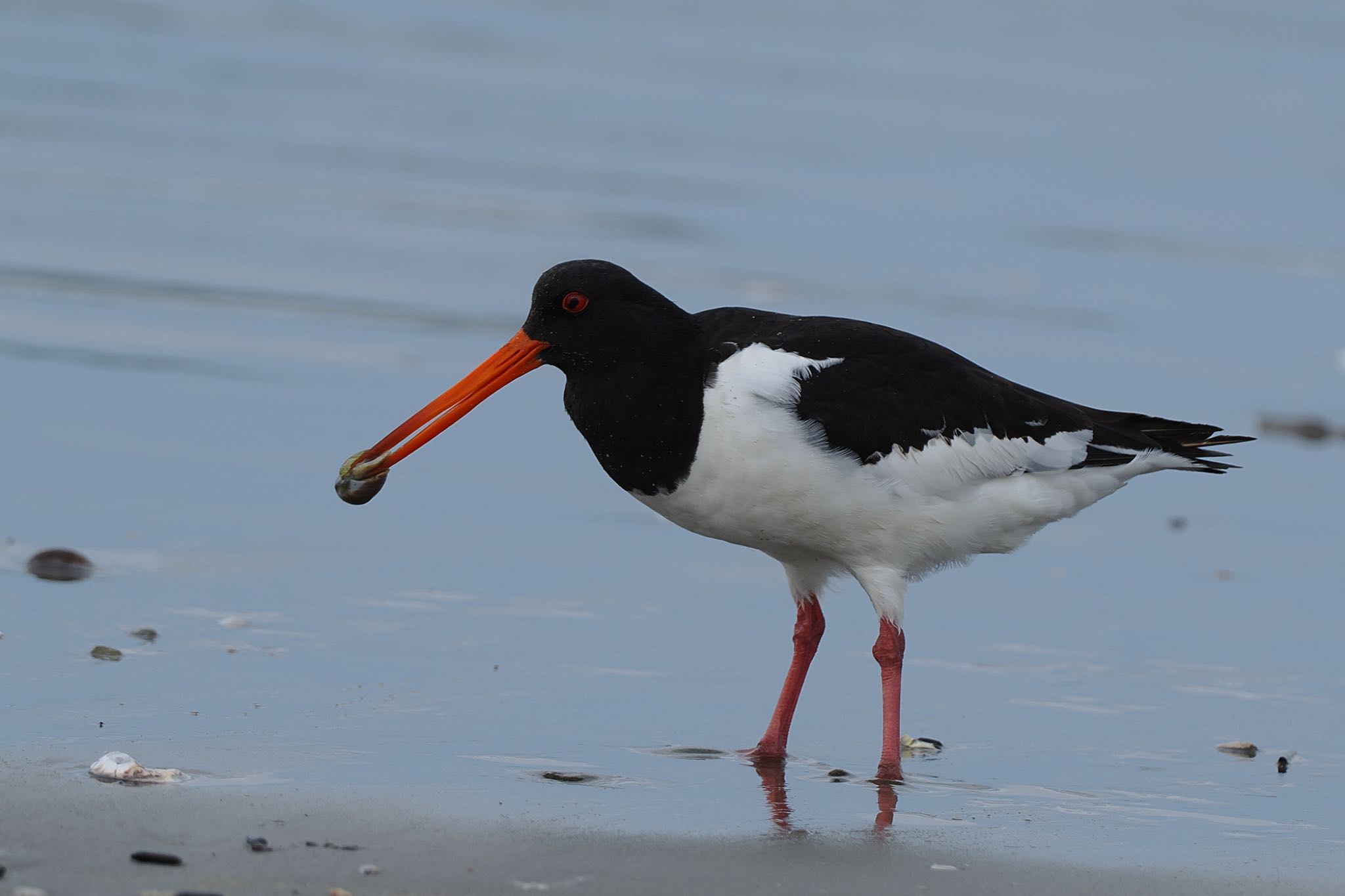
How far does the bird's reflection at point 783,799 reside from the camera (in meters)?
5.08

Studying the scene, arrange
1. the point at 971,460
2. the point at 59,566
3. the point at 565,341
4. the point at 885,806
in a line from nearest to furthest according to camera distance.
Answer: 1. the point at 885,806
2. the point at 565,341
3. the point at 971,460
4. the point at 59,566

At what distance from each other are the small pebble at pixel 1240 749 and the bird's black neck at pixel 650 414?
195cm

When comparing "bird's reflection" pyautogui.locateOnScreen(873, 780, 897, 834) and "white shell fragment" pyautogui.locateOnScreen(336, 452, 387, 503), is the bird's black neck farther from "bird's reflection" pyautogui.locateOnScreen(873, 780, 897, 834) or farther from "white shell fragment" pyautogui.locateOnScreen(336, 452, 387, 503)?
"bird's reflection" pyautogui.locateOnScreen(873, 780, 897, 834)

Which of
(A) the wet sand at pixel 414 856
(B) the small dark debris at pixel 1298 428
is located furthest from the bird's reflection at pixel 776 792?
(B) the small dark debris at pixel 1298 428

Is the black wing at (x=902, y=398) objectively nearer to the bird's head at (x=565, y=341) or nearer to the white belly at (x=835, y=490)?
the white belly at (x=835, y=490)

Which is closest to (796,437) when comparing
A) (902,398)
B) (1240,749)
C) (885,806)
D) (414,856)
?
(902,398)

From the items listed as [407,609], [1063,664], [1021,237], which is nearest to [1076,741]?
[1063,664]

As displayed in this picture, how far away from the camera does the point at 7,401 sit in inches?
357

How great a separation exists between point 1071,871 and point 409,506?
4.15m

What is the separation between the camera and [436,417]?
605cm

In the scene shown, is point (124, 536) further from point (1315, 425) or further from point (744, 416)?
point (1315, 425)

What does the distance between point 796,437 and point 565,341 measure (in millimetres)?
838

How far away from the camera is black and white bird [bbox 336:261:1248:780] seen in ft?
18.8

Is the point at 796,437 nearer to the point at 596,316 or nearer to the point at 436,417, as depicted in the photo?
the point at 596,316
